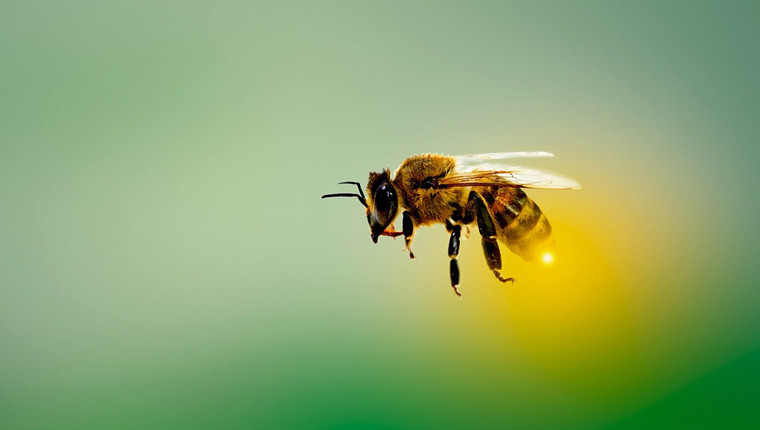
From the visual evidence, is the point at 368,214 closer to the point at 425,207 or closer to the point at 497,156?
the point at 425,207

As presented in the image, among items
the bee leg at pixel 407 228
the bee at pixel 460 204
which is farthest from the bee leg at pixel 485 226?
the bee leg at pixel 407 228

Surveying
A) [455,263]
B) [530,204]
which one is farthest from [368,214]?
[530,204]

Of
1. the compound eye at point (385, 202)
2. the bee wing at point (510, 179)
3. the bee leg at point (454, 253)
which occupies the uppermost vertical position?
the bee wing at point (510, 179)

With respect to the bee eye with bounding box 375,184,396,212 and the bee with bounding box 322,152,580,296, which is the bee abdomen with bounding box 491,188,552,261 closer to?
the bee with bounding box 322,152,580,296

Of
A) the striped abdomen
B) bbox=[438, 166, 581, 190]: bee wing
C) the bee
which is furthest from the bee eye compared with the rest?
the striped abdomen

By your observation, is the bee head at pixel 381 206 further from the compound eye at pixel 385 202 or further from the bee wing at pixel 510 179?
the bee wing at pixel 510 179

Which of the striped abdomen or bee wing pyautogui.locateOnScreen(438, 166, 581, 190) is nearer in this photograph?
bee wing pyautogui.locateOnScreen(438, 166, 581, 190)

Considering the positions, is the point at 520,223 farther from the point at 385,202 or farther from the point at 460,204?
the point at 385,202

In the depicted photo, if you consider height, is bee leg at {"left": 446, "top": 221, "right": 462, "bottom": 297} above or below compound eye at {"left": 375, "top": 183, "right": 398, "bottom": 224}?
below
